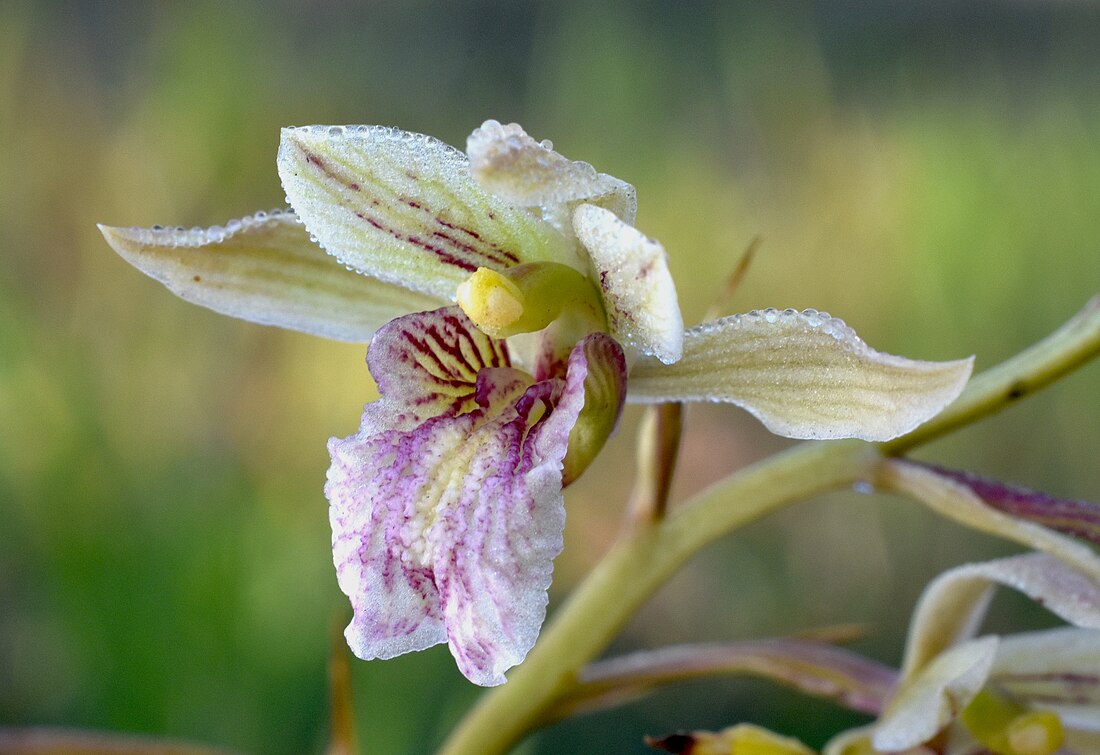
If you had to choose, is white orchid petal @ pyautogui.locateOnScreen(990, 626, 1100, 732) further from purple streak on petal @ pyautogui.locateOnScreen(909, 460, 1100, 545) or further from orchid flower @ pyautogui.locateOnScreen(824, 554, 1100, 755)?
purple streak on petal @ pyautogui.locateOnScreen(909, 460, 1100, 545)

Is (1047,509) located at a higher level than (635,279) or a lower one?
lower

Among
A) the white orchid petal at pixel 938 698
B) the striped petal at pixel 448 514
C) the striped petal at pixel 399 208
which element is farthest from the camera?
the white orchid petal at pixel 938 698

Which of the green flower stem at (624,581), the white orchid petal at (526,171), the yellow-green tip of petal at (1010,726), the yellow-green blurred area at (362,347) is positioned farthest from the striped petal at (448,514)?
the yellow-green blurred area at (362,347)

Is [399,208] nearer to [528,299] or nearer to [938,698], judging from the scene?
[528,299]

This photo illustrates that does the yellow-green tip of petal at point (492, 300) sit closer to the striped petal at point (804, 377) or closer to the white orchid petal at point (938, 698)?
the striped petal at point (804, 377)

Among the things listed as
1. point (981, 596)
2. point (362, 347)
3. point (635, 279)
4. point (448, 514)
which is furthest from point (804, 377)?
point (362, 347)

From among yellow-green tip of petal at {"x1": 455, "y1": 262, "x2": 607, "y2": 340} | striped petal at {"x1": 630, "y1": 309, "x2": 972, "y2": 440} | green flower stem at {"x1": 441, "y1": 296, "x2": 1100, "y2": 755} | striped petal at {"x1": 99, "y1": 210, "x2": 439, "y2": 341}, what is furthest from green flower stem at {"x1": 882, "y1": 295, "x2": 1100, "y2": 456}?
striped petal at {"x1": 99, "y1": 210, "x2": 439, "y2": 341}

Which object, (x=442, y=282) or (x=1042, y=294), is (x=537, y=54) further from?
(x=442, y=282)
